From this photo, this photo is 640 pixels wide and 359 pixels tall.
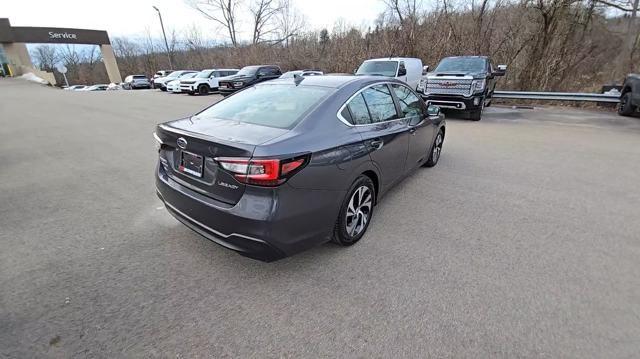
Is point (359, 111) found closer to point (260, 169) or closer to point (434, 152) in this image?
point (260, 169)

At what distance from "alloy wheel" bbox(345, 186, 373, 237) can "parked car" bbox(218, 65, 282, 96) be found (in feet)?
51.2

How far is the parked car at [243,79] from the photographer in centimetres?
1783

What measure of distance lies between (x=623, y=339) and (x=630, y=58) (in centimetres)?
1979

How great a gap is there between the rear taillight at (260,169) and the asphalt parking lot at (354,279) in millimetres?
957

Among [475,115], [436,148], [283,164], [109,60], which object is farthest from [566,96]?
[109,60]

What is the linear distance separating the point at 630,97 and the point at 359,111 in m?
11.7

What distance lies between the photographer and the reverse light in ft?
30.3

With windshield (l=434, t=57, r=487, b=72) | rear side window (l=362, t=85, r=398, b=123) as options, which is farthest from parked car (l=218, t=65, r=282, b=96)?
rear side window (l=362, t=85, r=398, b=123)

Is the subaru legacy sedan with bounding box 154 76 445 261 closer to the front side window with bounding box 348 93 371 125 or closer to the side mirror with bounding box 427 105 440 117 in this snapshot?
the front side window with bounding box 348 93 371 125

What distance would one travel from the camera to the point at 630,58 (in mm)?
14984

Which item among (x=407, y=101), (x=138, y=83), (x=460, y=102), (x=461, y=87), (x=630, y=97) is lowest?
(x=138, y=83)

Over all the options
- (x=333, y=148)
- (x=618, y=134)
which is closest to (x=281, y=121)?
(x=333, y=148)

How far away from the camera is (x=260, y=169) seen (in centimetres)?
220

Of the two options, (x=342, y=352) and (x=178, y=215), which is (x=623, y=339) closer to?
(x=342, y=352)
